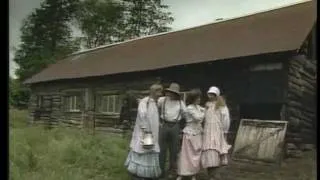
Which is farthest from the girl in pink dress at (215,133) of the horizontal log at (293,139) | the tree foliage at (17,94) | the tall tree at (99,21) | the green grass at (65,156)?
the tree foliage at (17,94)

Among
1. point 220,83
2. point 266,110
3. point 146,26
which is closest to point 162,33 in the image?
point 146,26

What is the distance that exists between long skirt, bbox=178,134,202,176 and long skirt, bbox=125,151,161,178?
14 centimetres

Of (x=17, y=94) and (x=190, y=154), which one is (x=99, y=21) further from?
(x=190, y=154)

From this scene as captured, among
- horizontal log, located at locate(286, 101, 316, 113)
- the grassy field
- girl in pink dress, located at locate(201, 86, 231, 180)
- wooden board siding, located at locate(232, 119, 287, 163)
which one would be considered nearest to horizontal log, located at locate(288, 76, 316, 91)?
horizontal log, located at locate(286, 101, 316, 113)

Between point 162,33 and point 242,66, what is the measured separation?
0.49m

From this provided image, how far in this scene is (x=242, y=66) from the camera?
360 cm

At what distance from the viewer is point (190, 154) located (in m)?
3.72

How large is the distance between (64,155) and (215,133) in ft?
2.80

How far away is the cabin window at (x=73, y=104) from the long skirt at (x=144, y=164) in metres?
0.40

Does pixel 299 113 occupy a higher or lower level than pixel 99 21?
lower

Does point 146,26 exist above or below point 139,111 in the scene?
above

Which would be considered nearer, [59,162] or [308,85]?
[308,85]

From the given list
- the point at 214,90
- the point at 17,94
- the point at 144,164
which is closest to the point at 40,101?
the point at 17,94
